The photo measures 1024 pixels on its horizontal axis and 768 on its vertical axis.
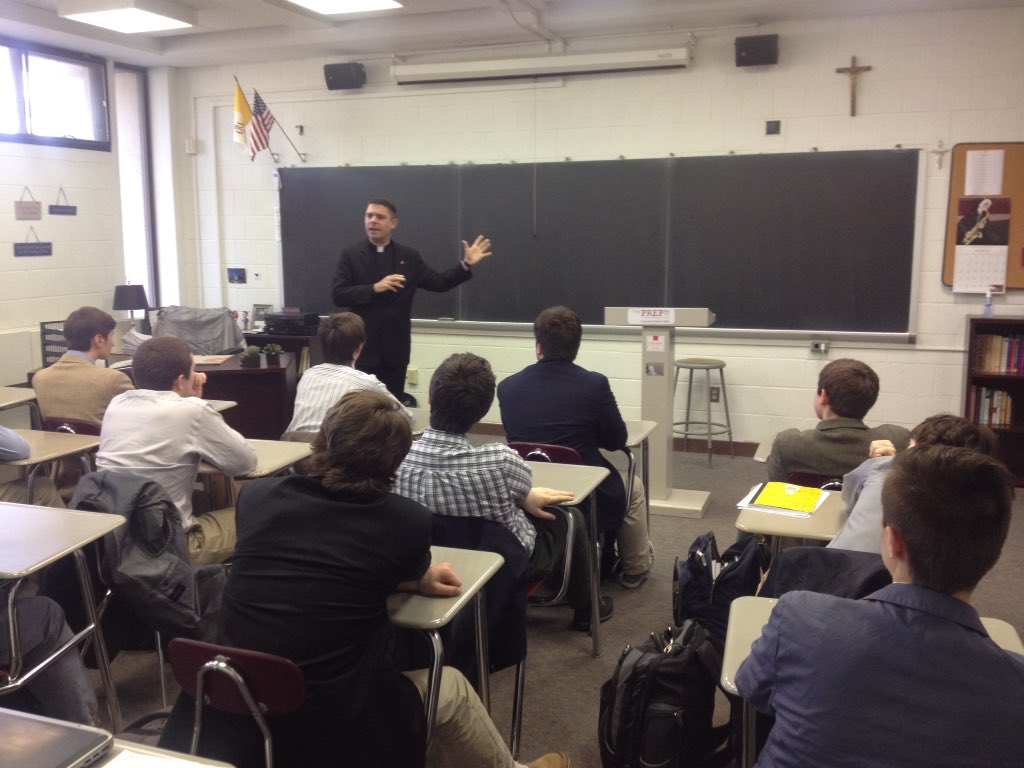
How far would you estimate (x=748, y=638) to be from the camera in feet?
5.62

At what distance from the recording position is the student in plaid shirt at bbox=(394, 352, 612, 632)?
7.64ft

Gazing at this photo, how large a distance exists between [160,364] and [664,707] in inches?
74.6

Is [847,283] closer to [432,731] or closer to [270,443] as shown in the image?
[270,443]

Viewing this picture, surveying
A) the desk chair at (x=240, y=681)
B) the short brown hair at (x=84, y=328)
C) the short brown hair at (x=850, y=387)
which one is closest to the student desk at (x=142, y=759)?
the desk chair at (x=240, y=681)

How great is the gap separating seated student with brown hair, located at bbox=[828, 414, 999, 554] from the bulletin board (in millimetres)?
3682

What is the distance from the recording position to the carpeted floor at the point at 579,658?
264 centimetres

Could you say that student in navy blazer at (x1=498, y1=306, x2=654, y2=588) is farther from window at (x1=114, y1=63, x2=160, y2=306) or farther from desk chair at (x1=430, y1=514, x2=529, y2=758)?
window at (x1=114, y1=63, x2=160, y2=306)

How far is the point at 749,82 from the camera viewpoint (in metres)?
5.52

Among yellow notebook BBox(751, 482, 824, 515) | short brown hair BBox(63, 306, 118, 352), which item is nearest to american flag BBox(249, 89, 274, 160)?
short brown hair BBox(63, 306, 118, 352)

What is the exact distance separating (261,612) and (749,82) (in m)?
4.94

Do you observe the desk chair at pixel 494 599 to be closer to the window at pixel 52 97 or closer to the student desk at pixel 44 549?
the student desk at pixel 44 549

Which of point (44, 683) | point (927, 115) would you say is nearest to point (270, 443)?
point (44, 683)

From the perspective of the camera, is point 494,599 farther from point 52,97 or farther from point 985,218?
point 52,97

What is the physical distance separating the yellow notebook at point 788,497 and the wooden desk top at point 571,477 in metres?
0.50
